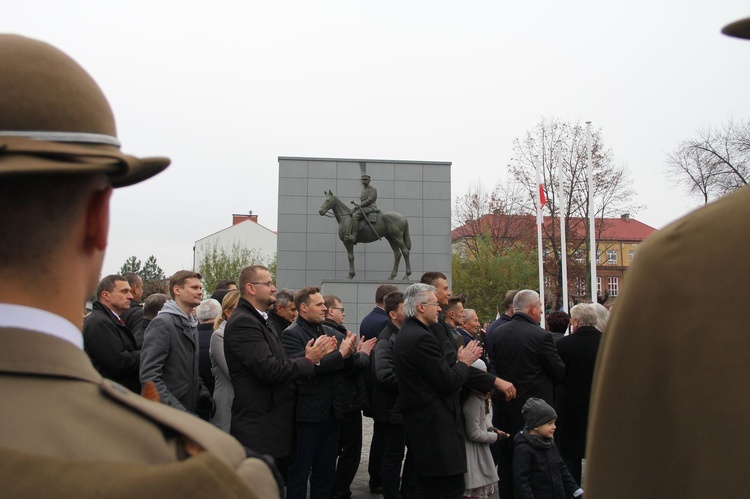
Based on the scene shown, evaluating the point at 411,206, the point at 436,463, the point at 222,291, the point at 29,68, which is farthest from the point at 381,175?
the point at 29,68

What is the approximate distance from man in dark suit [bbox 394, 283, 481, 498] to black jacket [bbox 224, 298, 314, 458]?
77cm

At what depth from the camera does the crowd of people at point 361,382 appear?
5465mm

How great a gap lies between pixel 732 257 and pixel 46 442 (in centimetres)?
89

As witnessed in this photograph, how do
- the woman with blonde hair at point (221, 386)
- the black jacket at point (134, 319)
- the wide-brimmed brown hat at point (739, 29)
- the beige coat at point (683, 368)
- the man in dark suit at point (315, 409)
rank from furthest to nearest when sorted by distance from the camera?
the black jacket at point (134, 319), the man in dark suit at point (315, 409), the woman with blonde hair at point (221, 386), the wide-brimmed brown hat at point (739, 29), the beige coat at point (683, 368)

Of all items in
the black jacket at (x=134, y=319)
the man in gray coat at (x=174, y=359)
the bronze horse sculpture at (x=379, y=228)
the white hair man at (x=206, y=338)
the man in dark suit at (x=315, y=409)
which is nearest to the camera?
the man in gray coat at (x=174, y=359)

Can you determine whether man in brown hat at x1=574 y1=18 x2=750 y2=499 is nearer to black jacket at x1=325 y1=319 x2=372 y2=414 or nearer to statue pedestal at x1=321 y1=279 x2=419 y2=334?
black jacket at x1=325 y1=319 x2=372 y2=414

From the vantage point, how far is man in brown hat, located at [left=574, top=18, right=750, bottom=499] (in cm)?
88

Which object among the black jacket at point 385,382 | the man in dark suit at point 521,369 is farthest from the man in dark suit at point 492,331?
the black jacket at point 385,382

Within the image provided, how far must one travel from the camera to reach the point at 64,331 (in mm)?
1034

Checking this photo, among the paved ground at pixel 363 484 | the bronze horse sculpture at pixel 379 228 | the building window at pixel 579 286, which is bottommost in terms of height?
the paved ground at pixel 363 484

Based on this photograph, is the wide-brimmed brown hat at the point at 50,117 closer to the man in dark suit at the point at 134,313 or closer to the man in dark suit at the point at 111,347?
the man in dark suit at the point at 111,347

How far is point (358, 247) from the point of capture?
23969mm

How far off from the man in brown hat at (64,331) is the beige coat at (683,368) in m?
0.49

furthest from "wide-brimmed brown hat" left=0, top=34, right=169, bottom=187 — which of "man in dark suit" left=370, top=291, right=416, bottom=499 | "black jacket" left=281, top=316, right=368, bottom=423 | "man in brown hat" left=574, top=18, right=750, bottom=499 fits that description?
"man in dark suit" left=370, top=291, right=416, bottom=499
